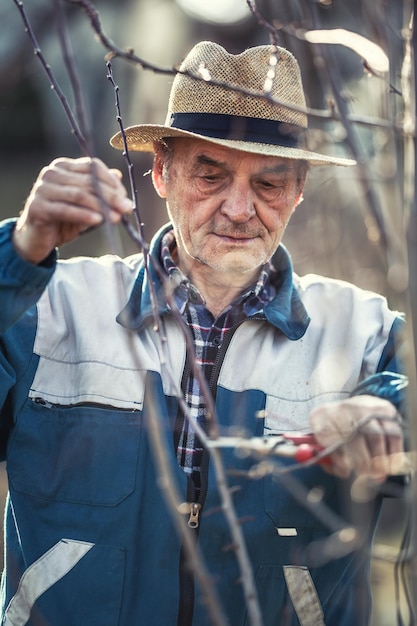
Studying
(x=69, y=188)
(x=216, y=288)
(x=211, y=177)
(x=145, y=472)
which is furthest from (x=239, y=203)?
(x=69, y=188)

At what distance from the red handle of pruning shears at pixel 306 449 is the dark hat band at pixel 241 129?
1.20 meters

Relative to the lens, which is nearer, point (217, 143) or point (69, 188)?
point (69, 188)

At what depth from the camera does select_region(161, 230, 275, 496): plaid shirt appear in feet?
7.95

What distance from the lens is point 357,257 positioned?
5047 millimetres

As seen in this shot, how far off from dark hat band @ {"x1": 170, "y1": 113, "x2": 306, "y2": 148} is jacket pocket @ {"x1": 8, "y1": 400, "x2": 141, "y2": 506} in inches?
36.0

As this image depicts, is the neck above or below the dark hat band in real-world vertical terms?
below

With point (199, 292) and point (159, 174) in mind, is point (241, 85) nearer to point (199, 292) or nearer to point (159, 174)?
point (159, 174)

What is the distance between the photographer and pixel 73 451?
2.37 m

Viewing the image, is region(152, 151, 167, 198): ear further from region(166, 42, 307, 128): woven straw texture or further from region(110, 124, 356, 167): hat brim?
region(166, 42, 307, 128): woven straw texture

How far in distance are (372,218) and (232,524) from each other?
1.68ft

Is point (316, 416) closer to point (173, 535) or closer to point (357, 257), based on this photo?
point (173, 535)

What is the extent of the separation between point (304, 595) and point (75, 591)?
636 millimetres

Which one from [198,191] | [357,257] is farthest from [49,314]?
[357,257]

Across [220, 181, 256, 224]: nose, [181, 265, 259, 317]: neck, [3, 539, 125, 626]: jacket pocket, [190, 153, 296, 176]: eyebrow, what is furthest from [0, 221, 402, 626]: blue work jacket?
[190, 153, 296, 176]: eyebrow
